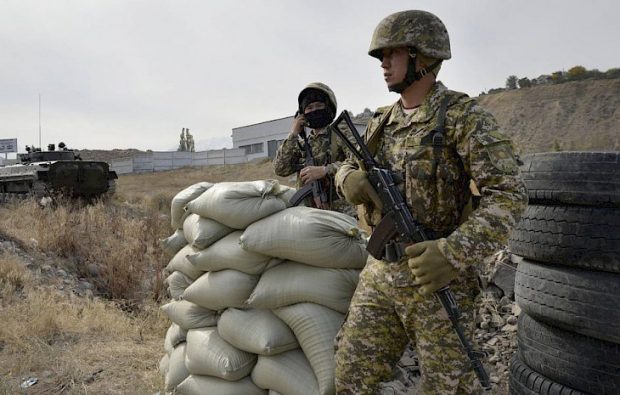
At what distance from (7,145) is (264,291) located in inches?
1474

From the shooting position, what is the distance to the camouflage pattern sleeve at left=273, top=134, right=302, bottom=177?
3697 millimetres

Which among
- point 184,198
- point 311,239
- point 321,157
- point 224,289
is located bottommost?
point 224,289

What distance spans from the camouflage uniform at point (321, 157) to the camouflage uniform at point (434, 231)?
1257 millimetres

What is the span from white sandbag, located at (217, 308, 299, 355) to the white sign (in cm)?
3596

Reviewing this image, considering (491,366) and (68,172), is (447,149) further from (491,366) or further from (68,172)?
(68,172)

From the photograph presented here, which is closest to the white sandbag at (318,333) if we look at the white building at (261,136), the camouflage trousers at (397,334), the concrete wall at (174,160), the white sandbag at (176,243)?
the camouflage trousers at (397,334)

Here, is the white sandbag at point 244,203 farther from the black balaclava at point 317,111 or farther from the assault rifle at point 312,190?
the black balaclava at point 317,111

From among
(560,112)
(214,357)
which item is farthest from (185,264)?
(560,112)

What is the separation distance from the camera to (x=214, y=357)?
2.75m

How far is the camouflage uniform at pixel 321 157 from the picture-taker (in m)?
3.42

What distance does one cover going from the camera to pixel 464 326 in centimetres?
185

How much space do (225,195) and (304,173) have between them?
751mm

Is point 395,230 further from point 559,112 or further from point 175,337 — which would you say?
point 559,112

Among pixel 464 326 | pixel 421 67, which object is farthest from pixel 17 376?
pixel 421 67
